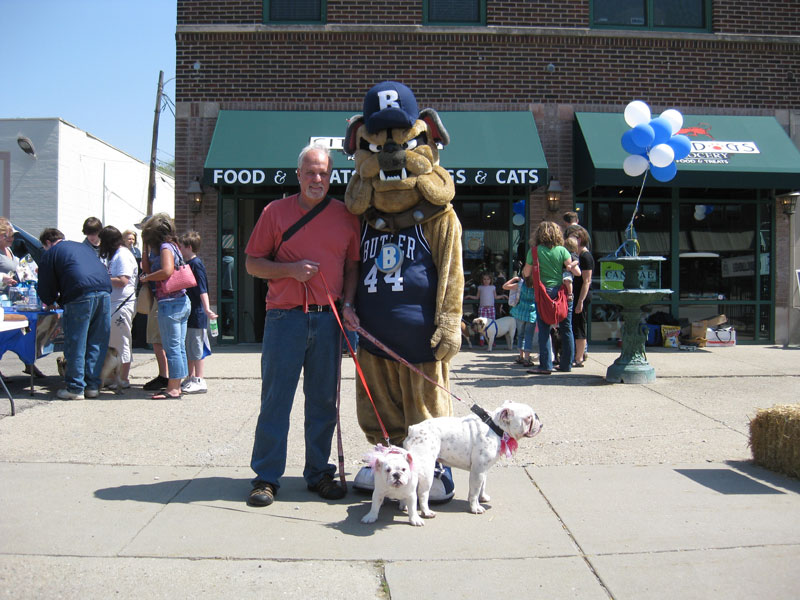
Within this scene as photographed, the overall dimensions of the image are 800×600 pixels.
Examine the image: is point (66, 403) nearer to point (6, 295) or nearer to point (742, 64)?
point (6, 295)

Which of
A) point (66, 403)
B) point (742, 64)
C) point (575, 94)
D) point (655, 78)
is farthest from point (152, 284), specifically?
point (742, 64)

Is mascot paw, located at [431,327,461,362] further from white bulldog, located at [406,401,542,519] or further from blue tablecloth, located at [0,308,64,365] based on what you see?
blue tablecloth, located at [0,308,64,365]

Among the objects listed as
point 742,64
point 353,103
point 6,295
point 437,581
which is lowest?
point 437,581

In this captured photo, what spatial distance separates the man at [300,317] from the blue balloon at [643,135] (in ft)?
15.9

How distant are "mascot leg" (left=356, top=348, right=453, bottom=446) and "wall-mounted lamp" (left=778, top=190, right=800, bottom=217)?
952 centimetres

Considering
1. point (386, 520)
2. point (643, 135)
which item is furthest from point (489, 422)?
point (643, 135)

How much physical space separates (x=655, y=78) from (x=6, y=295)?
9.81 meters

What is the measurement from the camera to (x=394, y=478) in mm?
3281

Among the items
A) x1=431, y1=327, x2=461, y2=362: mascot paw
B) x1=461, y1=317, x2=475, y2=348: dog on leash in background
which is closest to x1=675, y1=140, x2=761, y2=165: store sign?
x1=461, y1=317, x2=475, y2=348: dog on leash in background

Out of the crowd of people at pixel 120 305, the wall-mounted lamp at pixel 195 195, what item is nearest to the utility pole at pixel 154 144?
the wall-mounted lamp at pixel 195 195

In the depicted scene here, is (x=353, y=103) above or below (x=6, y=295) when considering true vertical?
above

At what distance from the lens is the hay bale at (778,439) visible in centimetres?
429

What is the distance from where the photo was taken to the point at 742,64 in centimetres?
1116

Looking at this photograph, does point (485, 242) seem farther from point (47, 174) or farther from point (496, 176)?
point (47, 174)
